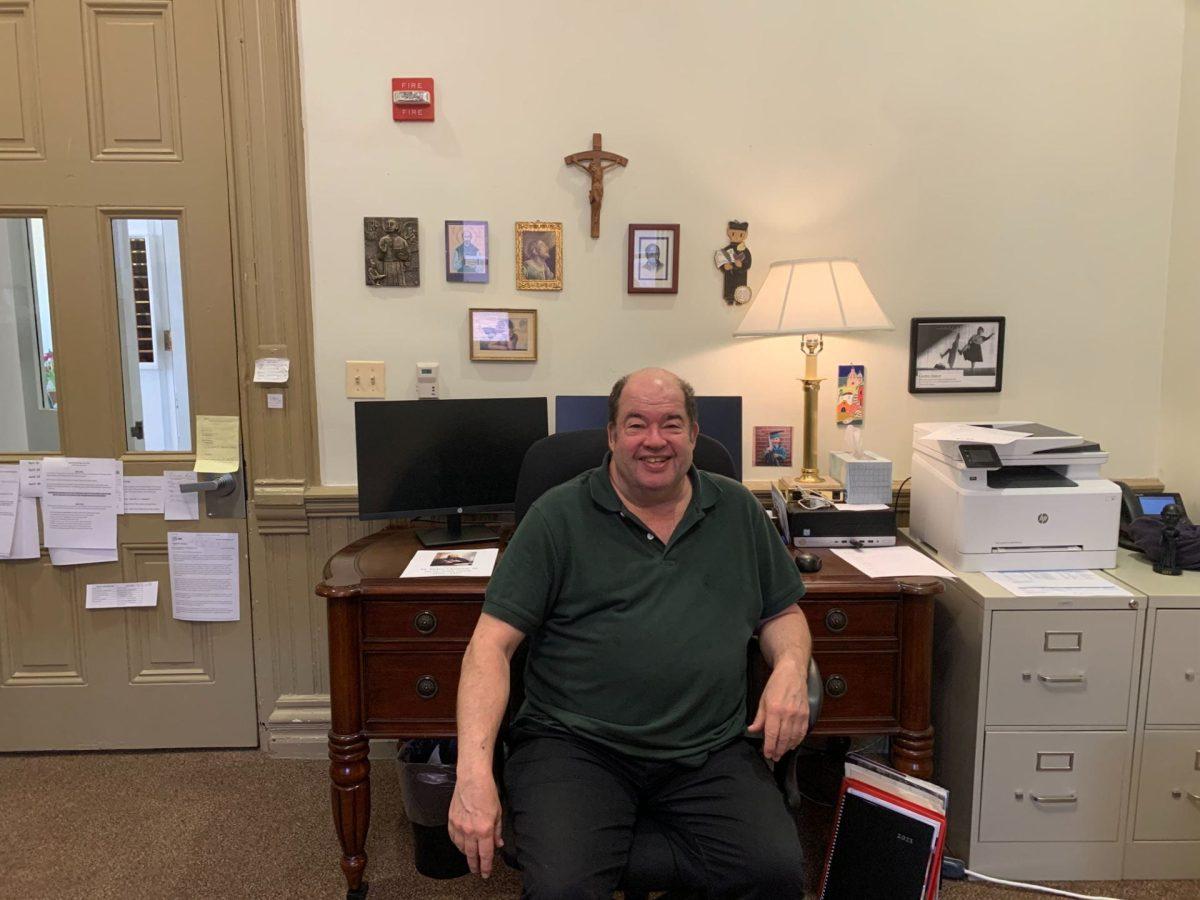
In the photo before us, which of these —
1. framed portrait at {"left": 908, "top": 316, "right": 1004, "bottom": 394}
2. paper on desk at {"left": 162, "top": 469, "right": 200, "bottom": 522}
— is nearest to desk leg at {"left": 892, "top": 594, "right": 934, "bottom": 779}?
framed portrait at {"left": 908, "top": 316, "right": 1004, "bottom": 394}

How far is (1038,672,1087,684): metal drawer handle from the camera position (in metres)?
1.96

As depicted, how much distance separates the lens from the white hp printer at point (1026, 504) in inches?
81.4

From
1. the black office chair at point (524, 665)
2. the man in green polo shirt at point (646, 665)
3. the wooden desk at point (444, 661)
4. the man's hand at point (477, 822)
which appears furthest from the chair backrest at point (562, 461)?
the man's hand at point (477, 822)

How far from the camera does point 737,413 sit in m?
2.30

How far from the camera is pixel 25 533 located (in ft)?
8.26

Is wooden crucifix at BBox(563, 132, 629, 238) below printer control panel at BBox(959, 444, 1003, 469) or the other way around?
the other way around

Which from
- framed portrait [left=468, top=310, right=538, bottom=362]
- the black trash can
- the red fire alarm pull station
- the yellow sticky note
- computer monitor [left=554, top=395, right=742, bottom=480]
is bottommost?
the black trash can

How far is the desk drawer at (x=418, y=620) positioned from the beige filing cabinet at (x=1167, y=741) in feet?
5.22

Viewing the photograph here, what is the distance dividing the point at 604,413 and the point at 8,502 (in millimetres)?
1811

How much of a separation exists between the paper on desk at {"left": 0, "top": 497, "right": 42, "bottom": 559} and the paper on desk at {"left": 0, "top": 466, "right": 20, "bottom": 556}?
10 mm

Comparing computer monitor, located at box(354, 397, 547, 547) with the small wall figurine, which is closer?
computer monitor, located at box(354, 397, 547, 547)

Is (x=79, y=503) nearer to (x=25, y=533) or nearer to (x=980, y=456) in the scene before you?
(x=25, y=533)

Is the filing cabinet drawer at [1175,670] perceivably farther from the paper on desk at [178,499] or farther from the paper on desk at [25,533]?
the paper on desk at [25,533]

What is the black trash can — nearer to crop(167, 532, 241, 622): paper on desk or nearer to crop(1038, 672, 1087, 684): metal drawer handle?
crop(167, 532, 241, 622): paper on desk
